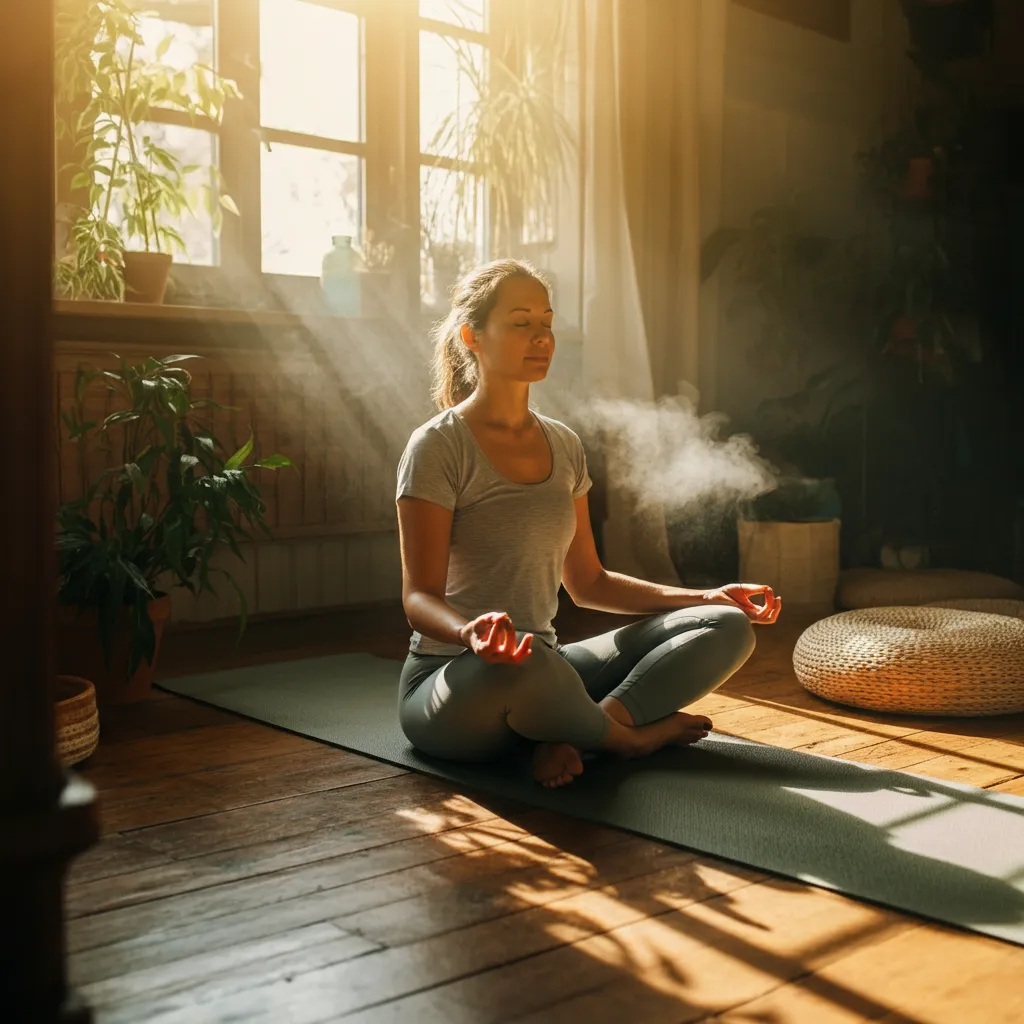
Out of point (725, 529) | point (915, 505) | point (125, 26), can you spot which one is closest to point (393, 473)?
point (725, 529)

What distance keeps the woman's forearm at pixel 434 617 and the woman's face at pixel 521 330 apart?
409 millimetres

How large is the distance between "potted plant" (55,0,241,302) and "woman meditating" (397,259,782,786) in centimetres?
124

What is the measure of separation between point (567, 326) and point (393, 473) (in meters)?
0.85

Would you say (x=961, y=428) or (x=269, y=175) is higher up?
(x=269, y=175)

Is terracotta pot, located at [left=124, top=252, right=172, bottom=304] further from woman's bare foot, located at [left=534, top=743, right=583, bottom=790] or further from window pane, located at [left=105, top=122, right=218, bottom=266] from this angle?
woman's bare foot, located at [left=534, top=743, right=583, bottom=790]

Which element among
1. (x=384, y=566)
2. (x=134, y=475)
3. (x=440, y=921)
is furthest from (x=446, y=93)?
(x=440, y=921)

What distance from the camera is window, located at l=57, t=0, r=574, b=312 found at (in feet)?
11.3

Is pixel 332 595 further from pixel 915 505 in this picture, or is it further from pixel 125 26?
pixel 915 505

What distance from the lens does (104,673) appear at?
2.55 metres

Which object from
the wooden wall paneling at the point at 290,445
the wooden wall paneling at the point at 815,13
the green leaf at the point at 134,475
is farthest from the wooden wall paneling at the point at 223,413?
the wooden wall paneling at the point at 815,13

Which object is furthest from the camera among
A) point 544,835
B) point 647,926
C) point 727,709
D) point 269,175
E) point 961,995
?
point 269,175

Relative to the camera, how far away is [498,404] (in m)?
2.12

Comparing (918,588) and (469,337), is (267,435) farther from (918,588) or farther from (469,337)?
(918,588)

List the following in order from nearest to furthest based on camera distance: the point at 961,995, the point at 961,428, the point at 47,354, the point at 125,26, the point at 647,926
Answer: the point at 47,354 < the point at 961,995 < the point at 647,926 < the point at 125,26 < the point at 961,428
